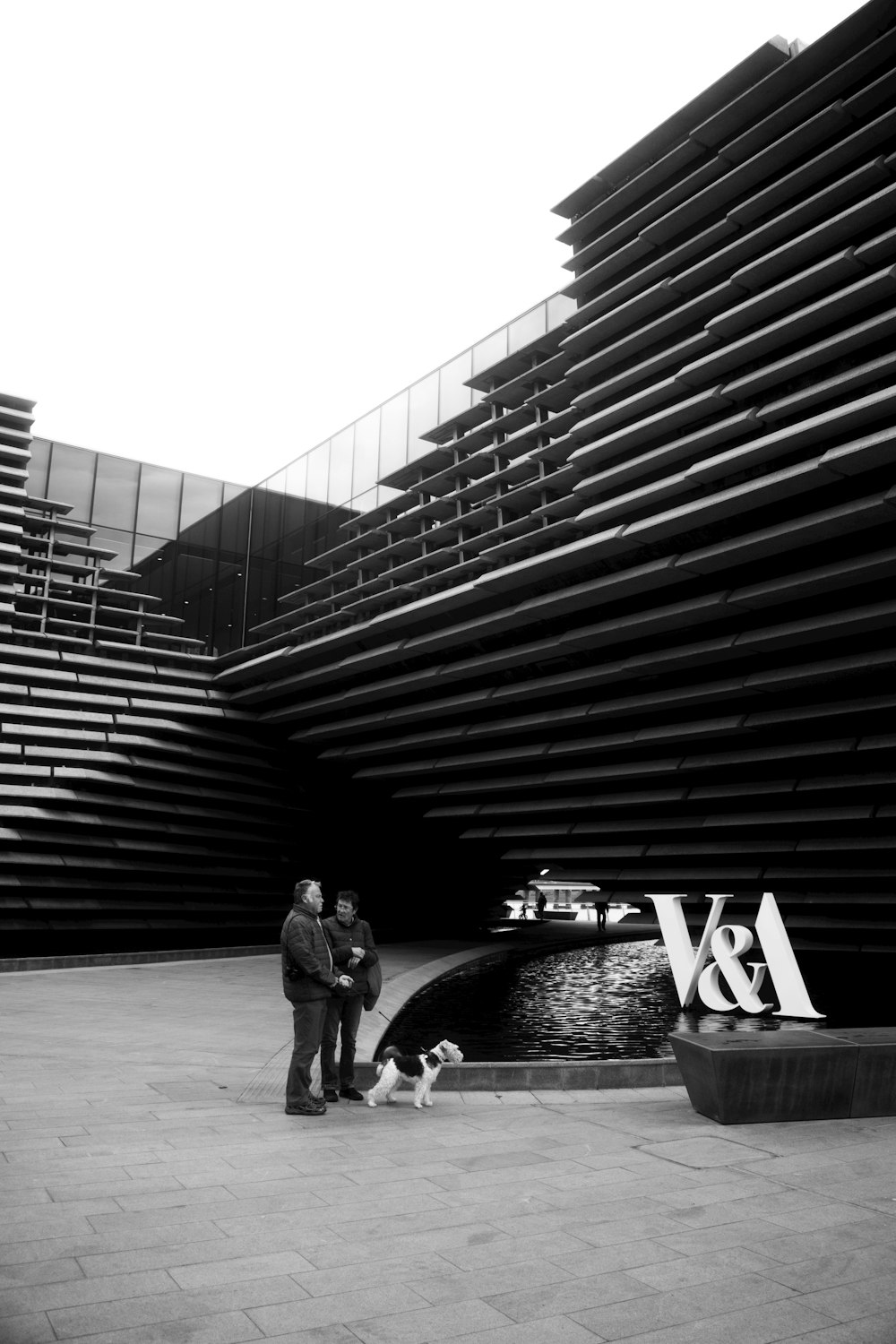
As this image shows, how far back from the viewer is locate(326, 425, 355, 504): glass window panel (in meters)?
20.5

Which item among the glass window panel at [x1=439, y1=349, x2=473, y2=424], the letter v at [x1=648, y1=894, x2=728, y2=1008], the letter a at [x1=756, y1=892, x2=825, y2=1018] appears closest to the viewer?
the letter a at [x1=756, y1=892, x2=825, y2=1018]

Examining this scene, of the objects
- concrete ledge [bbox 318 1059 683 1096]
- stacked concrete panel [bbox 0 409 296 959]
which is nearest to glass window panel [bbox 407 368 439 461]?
stacked concrete panel [bbox 0 409 296 959]

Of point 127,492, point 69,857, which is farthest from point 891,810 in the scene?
point 127,492

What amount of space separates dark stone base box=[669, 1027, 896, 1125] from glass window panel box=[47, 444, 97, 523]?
17838mm

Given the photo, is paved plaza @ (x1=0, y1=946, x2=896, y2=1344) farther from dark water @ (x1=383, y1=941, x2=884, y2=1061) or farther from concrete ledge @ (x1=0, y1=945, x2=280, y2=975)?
concrete ledge @ (x1=0, y1=945, x2=280, y2=975)

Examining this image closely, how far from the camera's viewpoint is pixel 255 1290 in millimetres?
3400

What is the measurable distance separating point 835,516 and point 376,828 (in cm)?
1641

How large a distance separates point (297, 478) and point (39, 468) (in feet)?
17.9

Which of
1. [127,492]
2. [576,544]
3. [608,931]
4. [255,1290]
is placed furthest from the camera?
[608,931]

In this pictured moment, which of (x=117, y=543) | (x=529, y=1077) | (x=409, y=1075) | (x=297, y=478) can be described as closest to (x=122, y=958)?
(x=117, y=543)

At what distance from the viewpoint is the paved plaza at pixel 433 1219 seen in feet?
10.6

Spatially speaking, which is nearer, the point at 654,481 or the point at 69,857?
the point at 654,481

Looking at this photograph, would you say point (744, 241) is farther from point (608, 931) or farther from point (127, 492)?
point (608, 931)

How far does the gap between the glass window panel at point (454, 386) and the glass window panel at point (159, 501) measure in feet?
23.2
